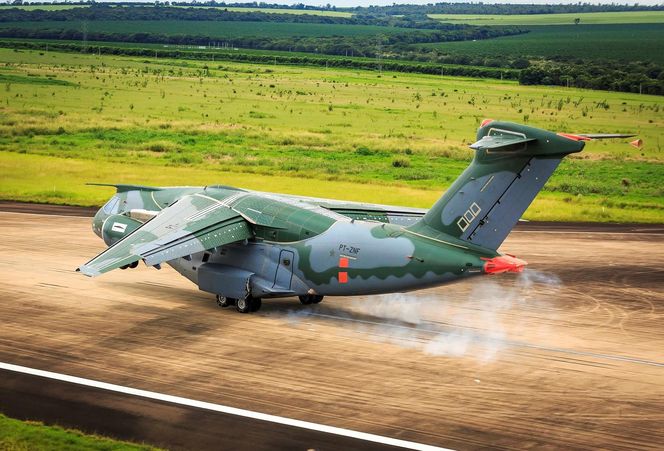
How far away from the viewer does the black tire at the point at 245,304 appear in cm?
3275

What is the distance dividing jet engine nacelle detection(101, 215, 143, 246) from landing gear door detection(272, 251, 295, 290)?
265 inches

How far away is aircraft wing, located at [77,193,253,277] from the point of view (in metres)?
29.9

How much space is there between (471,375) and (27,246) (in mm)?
25332

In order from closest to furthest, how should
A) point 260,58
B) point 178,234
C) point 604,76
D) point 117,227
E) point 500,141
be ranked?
point 500,141, point 178,234, point 117,227, point 604,76, point 260,58

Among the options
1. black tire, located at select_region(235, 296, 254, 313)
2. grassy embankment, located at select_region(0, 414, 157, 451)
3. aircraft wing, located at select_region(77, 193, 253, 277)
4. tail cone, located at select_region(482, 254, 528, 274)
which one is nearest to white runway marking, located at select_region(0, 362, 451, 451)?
grassy embankment, located at select_region(0, 414, 157, 451)

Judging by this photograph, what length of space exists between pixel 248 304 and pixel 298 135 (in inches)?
2023

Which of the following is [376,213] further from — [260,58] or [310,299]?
[260,58]

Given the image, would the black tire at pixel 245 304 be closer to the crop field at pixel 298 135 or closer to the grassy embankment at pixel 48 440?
the grassy embankment at pixel 48 440

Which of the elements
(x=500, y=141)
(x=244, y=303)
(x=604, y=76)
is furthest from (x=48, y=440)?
(x=604, y=76)

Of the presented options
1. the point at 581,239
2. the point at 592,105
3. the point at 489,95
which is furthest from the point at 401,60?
the point at 581,239

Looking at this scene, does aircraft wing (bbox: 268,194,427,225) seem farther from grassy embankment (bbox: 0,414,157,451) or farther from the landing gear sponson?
grassy embankment (bbox: 0,414,157,451)

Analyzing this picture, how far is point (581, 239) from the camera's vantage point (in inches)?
1905

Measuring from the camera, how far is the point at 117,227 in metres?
36.2

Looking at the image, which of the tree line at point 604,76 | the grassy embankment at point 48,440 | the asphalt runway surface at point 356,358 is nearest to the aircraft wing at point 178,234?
the asphalt runway surface at point 356,358
